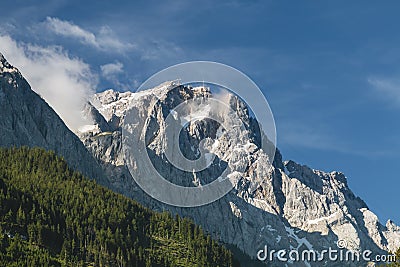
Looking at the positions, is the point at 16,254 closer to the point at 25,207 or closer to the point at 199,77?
the point at 25,207

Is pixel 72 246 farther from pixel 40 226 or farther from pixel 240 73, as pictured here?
pixel 240 73

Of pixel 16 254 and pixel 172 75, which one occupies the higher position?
pixel 172 75

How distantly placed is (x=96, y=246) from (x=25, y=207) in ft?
73.2

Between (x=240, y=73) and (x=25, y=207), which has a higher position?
(x=240, y=73)

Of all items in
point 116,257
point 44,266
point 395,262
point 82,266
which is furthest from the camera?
point 116,257

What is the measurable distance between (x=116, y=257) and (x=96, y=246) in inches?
246

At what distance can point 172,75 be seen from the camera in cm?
18400

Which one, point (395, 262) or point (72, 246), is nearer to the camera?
point (395, 262)

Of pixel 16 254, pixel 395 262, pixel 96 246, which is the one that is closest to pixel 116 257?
pixel 96 246

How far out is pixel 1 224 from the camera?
18275 centimetres

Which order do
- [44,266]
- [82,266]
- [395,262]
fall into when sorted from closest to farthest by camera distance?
[395,262]
[44,266]
[82,266]

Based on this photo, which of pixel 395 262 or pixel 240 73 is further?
pixel 240 73

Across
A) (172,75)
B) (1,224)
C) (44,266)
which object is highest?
(172,75)

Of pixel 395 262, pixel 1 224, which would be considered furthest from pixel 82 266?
pixel 395 262
